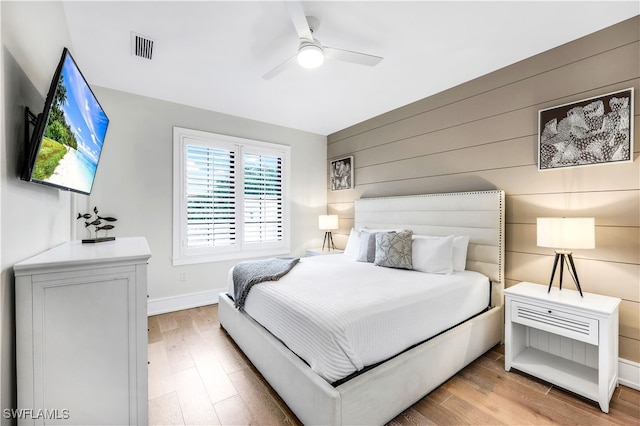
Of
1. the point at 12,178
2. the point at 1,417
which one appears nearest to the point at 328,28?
the point at 12,178

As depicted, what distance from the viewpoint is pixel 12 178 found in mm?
1197

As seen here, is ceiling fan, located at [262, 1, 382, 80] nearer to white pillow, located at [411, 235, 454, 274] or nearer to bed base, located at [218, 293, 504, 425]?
white pillow, located at [411, 235, 454, 274]

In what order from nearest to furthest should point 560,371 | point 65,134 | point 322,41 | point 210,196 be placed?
point 65,134
point 560,371
point 322,41
point 210,196

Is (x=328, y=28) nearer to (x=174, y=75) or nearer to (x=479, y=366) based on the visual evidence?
(x=174, y=75)

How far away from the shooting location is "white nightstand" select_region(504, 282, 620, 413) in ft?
6.02

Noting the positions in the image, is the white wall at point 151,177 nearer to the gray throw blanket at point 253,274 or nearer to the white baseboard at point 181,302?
the white baseboard at point 181,302

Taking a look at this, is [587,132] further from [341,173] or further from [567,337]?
[341,173]

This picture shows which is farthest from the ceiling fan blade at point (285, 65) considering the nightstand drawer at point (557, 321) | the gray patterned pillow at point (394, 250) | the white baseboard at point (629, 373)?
the white baseboard at point (629, 373)

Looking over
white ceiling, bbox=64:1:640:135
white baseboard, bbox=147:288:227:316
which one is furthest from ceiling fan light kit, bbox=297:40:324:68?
white baseboard, bbox=147:288:227:316

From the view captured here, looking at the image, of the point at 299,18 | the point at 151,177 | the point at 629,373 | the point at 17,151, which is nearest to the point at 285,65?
the point at 299,18

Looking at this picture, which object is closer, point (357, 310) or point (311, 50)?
point (357, 310)

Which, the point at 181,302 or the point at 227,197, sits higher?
the point at 227,197

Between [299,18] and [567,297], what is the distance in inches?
108

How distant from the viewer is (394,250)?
9.36ft
